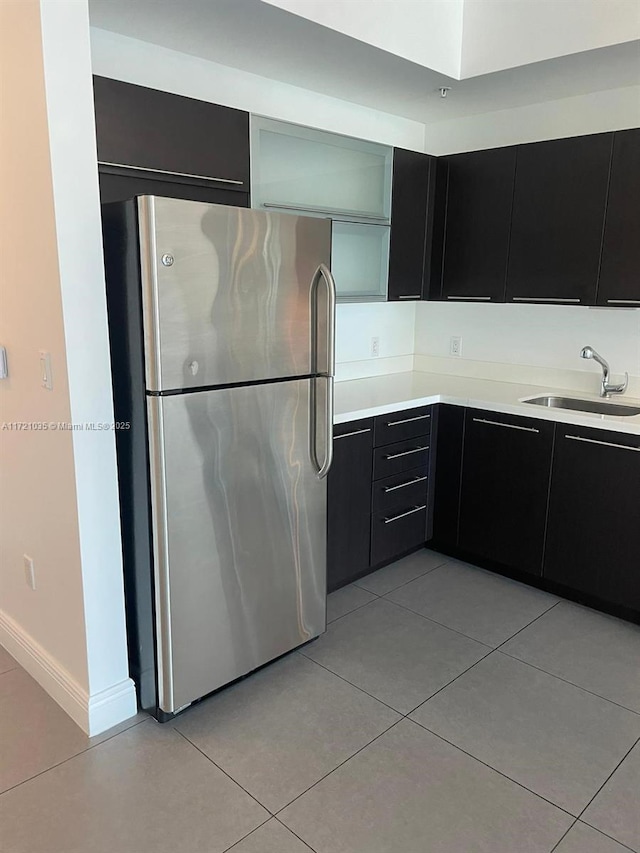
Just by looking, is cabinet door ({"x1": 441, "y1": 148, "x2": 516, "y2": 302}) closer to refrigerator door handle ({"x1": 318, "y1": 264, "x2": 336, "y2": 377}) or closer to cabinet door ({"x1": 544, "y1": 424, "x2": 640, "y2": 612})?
cabinet door ({"x1": 544, "y1": 424, "x2": 640, "y2": 612})

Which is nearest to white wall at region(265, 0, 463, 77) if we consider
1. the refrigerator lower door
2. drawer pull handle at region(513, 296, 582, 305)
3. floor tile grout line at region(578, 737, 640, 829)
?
drawer pull handle at region(513, 296, 582, 305)

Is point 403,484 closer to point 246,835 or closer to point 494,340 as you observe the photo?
point 494,340

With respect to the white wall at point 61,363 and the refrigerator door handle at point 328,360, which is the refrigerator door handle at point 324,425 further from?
the white wall at point 61,363

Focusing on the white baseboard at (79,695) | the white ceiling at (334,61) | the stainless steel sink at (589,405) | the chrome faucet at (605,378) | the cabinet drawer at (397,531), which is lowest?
the white baseboard at (79,695)

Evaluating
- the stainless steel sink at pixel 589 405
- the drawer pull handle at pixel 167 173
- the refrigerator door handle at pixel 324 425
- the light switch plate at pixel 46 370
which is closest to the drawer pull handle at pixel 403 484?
the stainless steel sink at pixel 589 405

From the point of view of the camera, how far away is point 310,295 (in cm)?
230

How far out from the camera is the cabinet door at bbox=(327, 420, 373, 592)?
2.87m

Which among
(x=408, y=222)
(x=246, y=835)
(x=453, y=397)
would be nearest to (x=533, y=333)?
(x=453, y=397)

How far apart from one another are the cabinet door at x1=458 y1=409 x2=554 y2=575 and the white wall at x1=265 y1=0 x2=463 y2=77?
162 cm

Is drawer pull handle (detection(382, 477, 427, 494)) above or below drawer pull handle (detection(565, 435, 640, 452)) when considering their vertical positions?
below

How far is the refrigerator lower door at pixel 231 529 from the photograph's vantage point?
202 centimetres

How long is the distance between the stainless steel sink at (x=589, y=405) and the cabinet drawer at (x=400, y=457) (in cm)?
56

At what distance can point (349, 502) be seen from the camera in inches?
117

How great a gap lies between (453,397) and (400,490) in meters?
0.54
